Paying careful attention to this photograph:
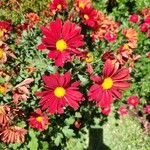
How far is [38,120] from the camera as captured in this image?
3.14 m

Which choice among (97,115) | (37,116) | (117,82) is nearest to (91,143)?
(97,115)

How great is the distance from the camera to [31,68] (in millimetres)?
3090

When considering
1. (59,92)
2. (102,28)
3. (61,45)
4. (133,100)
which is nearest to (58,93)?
(59,92)

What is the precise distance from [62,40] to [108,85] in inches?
16.1

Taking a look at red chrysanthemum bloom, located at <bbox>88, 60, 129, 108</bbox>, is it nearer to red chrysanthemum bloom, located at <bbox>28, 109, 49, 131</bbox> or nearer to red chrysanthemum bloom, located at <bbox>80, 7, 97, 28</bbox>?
red chrysanthemum bloom, located at <bbox>80, 7, 97, 28</bbox>

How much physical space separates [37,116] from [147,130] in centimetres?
127

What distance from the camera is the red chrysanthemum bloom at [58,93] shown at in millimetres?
2479

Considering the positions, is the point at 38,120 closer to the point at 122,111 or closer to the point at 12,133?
the point at 12,133

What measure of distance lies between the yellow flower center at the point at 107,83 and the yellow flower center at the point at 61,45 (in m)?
0.34

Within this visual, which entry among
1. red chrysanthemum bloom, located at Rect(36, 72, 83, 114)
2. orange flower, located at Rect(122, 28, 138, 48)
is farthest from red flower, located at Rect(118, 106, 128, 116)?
A: red chrysanthemum bloom, located at Rect(36, 72, 83, 114)

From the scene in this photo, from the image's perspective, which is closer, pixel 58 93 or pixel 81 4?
pixel 58 93

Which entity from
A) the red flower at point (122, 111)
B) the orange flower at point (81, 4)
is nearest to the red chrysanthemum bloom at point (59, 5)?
the orange flower at point (81, 4)

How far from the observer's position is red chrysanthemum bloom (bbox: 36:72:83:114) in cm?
248

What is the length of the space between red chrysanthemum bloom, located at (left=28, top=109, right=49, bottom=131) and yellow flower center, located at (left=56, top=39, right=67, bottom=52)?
2.57ft
